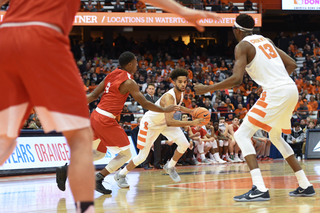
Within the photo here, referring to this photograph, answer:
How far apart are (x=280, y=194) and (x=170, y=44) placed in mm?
21721

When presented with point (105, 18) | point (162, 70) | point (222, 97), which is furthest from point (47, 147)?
point (105, 18)

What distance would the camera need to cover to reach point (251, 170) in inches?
192

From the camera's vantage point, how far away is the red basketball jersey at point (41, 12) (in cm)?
218

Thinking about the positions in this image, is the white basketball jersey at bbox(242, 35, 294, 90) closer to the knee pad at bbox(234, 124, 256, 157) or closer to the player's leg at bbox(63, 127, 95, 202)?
the knee pad at bbox(234, 124, 256, 157)

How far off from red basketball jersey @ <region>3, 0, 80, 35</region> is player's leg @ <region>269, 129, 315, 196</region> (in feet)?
12.1

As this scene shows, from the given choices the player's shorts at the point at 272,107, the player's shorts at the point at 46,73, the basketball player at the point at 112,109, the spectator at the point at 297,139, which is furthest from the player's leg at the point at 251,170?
the spectator at the point at 297,139

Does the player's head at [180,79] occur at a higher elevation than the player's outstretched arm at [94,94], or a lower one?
lower

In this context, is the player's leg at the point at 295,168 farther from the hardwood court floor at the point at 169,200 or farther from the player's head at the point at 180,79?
the player's head at the point at 180,79

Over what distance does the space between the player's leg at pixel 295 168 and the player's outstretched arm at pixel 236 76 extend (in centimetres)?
95

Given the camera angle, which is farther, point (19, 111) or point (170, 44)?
point (170, 44)

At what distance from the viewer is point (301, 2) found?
2588 centimetres

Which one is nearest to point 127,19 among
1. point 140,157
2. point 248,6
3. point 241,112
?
point 248,6

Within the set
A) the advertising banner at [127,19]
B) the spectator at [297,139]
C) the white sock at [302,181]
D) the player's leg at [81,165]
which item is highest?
the player's leg at [81,165]

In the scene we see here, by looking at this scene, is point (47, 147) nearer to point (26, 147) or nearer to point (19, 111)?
point (26, 147)
